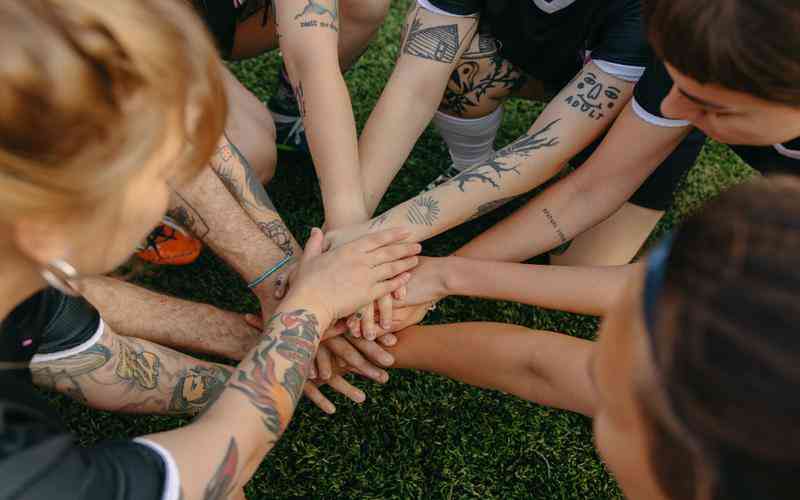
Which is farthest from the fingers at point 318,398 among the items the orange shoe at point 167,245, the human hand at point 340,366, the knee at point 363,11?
the knee at point 363,11

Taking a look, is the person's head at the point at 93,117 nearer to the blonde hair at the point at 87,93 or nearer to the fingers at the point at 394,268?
the blonde hair at the point at 87,93

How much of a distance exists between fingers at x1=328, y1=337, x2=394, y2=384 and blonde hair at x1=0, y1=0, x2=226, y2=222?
3.23ft

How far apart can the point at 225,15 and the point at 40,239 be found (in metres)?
1.53

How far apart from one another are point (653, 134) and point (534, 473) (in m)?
0.98

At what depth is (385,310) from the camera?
1.92 meters

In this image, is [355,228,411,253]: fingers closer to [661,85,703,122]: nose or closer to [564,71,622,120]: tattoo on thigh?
[564,71,622,120]: tattoo on thigh

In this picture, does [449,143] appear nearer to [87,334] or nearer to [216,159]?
[216,159]

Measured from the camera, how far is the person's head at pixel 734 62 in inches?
50.0

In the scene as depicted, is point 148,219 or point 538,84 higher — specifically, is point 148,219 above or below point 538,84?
above

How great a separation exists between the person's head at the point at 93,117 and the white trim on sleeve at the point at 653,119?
47.7 inches

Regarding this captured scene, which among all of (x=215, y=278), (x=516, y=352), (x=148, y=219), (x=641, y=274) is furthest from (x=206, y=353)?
(x=641, y=274)

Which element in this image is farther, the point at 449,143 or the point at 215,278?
the point at 449,143

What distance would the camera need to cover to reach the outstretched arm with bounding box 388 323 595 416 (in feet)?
5.64

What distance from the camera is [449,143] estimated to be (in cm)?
259
